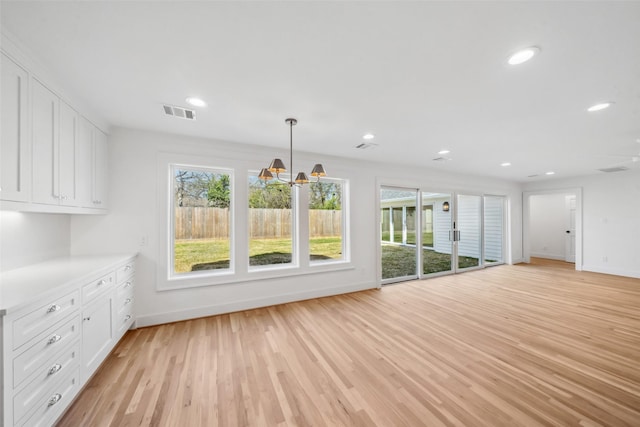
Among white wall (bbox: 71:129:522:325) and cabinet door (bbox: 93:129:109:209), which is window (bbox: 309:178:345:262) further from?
cabinet door (bbox: 93:129:109:209)

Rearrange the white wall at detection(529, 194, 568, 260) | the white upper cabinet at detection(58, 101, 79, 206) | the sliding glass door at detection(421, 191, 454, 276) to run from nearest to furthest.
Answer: the white upper cabinet at detection(58, 101, 79, 206)
the sliding glass door at detection(421, 191, 454, 276)
the white wall at detection(529, 194, 568, 260)

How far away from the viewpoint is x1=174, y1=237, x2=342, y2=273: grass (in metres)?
3.57

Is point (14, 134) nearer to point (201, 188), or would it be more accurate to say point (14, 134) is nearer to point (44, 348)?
point (44, 348)

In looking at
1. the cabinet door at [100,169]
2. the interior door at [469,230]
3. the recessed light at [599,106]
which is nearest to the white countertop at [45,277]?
the cabinet door at [100,169]

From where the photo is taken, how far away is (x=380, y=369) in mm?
2293

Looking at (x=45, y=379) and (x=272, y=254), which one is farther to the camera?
(x=272, y=254)

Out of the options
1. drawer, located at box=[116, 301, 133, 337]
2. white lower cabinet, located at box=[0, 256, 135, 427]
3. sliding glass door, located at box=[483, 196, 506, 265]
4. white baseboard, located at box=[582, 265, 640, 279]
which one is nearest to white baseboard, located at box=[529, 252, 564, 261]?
white baseboard, located at box=[582, 265, 640, 279]

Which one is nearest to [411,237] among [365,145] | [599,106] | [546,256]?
[365,145]

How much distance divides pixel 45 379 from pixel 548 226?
471 inches

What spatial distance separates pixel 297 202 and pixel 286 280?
4.56 feet

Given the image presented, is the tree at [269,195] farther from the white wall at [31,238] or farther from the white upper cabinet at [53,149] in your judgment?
the white wall at [31,238]

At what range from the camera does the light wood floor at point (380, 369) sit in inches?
69.6

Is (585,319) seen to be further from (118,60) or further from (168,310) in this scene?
(118,60)

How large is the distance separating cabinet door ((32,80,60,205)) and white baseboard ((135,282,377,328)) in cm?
191
